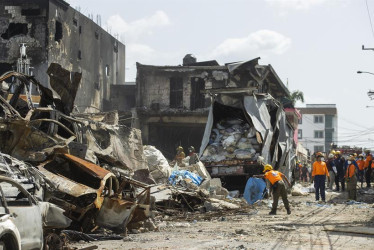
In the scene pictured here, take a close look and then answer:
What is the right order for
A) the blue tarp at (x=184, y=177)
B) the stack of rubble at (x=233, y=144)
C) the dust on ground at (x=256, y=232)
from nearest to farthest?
1. the dust on ground at (x=256, y=232)
2. the blue tarp at (x=184, y=177)
3. the stack of rubble at (x=233, y=144)

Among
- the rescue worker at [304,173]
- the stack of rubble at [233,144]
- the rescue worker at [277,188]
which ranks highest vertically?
the stack of rubble at [233,144]

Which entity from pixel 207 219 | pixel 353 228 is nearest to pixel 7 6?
pixel 207 219

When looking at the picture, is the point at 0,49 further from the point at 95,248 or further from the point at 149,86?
the point at 95,248

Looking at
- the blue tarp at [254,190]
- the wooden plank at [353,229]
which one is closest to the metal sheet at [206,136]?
the blue tarp at [254,190]

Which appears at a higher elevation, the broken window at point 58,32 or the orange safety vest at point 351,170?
the broken window at point 58,32

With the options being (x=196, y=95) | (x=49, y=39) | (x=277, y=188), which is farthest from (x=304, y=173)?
(x=277, y=188)

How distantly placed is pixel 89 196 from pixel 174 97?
97.3ft

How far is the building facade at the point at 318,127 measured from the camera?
9619cm

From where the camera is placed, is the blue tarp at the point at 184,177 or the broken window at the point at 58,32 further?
the broken window at the point at 58,32

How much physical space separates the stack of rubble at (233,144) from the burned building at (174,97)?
17.5 metres

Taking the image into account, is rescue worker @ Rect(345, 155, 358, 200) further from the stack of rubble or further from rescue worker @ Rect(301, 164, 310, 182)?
rescue worker @ Rect(301, 164, 310, 182)

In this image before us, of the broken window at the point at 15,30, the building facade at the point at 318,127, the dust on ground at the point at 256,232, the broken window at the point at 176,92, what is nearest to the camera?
the dust on ground at the point at 256,232

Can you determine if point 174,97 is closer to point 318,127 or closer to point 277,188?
point 277,188

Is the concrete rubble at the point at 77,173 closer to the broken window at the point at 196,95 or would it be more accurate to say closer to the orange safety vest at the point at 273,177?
the orange safety vest at the point at 273,177
